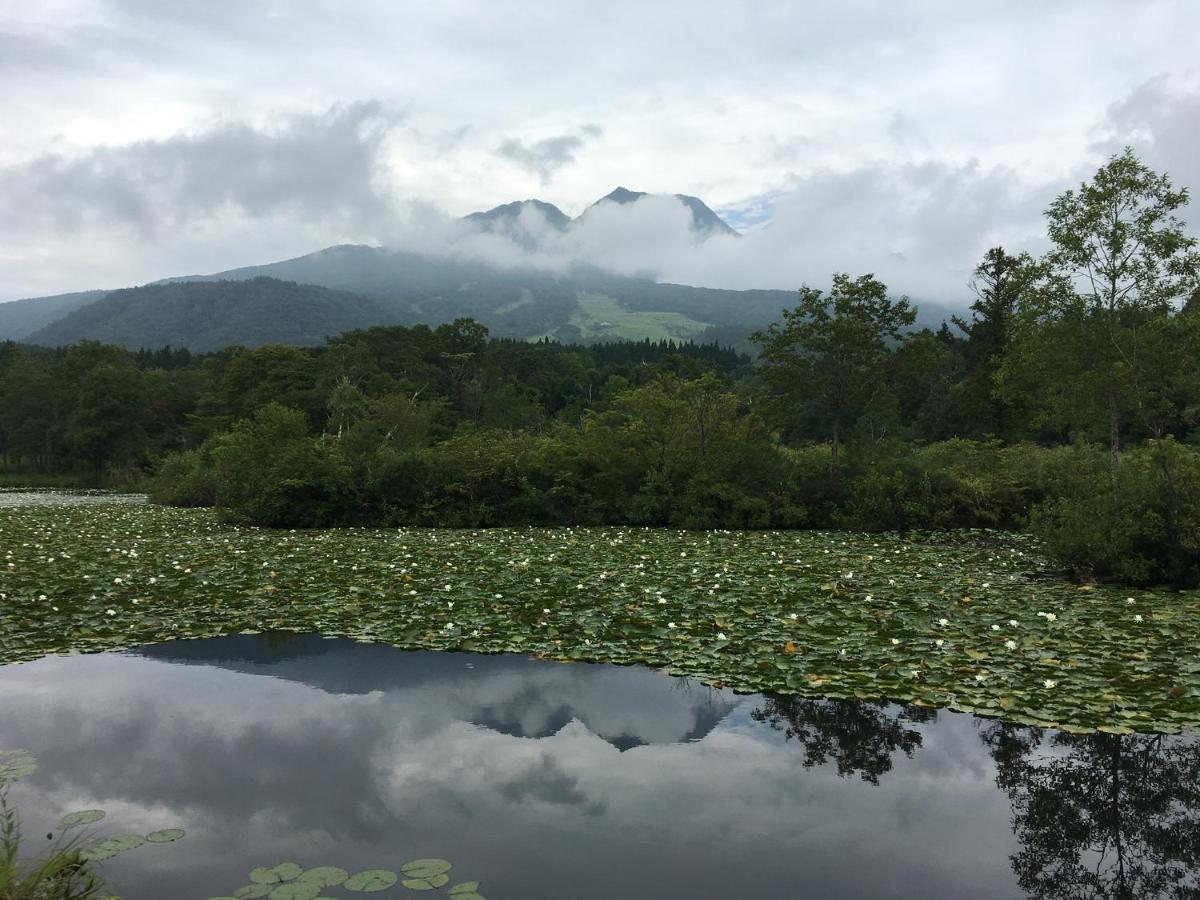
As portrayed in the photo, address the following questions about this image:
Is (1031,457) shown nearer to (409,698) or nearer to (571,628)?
(571,628)

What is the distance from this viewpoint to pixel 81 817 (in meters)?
5.34

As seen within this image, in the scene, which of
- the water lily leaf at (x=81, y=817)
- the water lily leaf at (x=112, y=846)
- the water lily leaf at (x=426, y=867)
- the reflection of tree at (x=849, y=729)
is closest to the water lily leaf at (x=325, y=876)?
the water lily leaf at (x=426, y=867)

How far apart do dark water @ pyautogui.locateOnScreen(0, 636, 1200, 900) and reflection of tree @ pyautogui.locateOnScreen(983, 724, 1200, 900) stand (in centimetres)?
2

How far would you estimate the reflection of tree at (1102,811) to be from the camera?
4637mm

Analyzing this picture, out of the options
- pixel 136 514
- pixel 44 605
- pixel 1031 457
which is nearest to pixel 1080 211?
pixel 1031 457

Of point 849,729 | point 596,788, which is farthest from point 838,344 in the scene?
point 596,788

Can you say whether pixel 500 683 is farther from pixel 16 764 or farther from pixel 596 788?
pixel 16 764

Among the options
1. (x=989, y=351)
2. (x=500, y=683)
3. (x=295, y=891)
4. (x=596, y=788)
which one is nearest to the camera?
(x=295, y=891)

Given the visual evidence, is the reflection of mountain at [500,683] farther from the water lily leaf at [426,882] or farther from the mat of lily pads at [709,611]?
the water lily leaf at [426,882]

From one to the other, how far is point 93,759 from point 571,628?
5.17 meters

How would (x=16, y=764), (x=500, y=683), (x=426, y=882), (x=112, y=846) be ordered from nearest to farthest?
(x=426, y=882) < (x=112, y=846) < (x=16, y=764) < (x=500, y=683)

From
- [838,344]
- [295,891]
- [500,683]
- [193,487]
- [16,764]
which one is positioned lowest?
[193,487]

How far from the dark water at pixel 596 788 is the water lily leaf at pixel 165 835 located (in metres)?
0.07

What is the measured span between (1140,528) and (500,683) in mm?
10516
